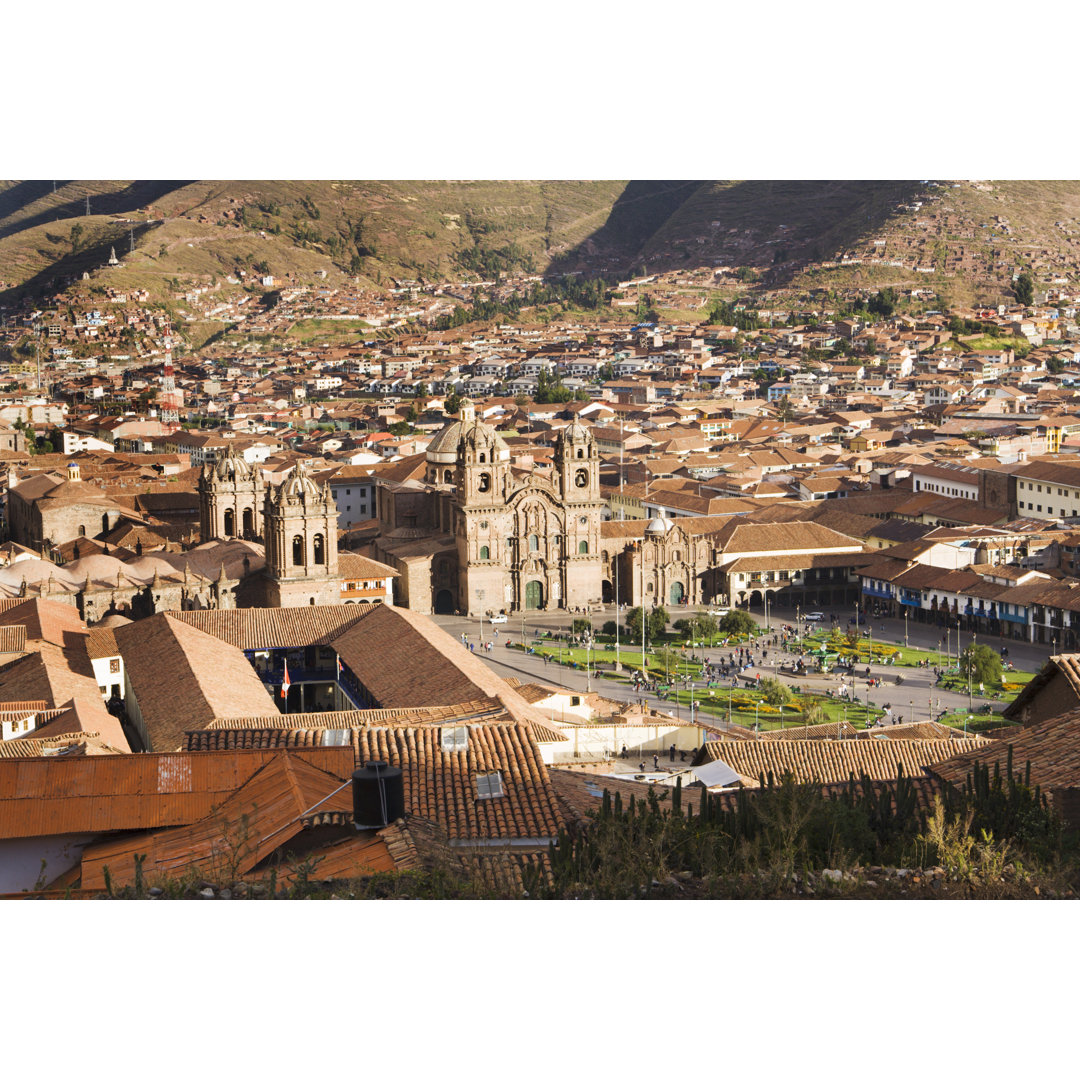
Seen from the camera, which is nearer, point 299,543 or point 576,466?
point 299,543

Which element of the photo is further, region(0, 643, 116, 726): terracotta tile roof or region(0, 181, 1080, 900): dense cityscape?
region(0, 643, 116, 726): terracotta tile roof

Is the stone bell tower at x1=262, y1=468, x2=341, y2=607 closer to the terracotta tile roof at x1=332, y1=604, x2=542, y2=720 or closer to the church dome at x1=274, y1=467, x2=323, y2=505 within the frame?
the church dome at x1=274, y1=467, x2=323, y2=505

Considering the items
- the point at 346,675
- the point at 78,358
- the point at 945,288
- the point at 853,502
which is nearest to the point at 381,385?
the point at 78,358

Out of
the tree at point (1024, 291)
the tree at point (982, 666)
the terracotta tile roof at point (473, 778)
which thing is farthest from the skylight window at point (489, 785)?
the tree at point (1024, 291)

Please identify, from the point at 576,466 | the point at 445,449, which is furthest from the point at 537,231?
the point at 576,466

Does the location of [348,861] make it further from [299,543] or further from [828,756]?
[299,543]


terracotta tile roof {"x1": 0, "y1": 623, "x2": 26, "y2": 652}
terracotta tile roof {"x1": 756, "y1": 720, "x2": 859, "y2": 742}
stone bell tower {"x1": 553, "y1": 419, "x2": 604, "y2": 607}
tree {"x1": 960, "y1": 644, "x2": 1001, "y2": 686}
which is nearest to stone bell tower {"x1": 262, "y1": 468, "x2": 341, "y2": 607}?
terracotta tile roof {"x1": 0, "y1": 623, "x2": 26, "y2": 652}

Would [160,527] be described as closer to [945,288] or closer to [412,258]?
[945,288]
